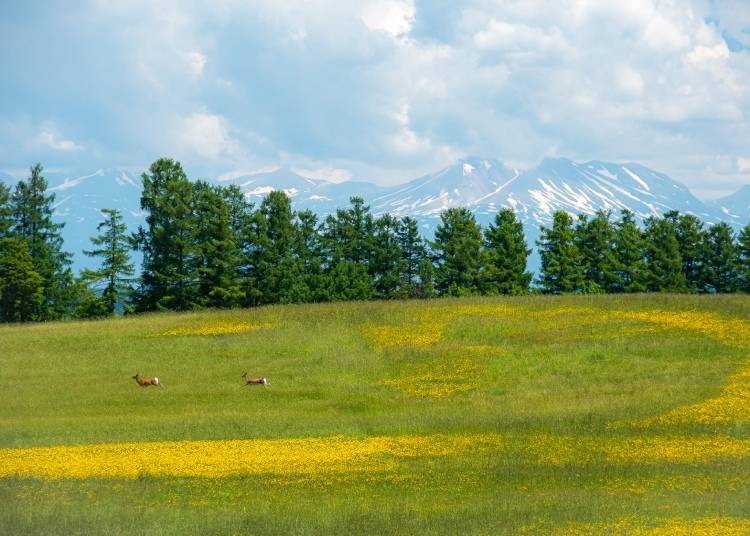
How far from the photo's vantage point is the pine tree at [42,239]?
3300 inches

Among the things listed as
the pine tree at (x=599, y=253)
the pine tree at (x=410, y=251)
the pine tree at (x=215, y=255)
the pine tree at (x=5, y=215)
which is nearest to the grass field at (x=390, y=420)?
the pine tree at (x=215, y=255)

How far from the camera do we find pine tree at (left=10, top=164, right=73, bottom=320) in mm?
83812

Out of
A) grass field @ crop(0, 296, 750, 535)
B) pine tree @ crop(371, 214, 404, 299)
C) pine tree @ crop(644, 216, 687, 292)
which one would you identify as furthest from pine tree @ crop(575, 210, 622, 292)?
grass field @ crop(0, 296, 750, 535)

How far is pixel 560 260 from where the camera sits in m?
80.9

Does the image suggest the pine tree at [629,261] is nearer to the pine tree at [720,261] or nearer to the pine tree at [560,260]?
the pine tree at [560,260]

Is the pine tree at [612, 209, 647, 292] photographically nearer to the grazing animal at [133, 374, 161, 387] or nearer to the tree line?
the tree line

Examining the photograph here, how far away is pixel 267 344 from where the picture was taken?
45.9 m

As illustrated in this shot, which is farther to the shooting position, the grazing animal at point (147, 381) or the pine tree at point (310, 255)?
the pine tree at point (310, 255)

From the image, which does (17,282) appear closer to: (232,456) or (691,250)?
(232,456)

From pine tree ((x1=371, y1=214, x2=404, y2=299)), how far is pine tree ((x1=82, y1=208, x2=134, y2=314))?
24729 millimetres

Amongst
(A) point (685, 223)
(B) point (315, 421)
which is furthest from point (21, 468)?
(A) point (685, 223)

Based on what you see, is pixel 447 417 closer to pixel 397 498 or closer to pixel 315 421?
pixel 315 421

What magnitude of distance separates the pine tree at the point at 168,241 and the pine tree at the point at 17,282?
10441 millimetres

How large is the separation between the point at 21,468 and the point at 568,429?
17.7m
